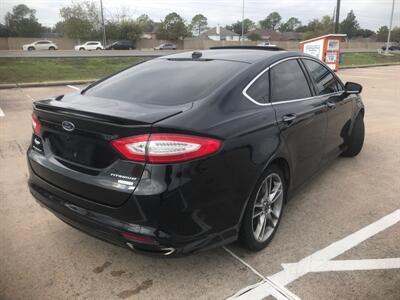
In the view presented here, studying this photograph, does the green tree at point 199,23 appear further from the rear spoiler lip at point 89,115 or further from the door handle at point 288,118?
the rear spoiler lip at point 89,115

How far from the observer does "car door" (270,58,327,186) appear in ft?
10.6

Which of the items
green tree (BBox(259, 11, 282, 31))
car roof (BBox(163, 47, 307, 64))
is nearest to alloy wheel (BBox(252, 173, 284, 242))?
car roof (BBox(163, 47, 307, 64))

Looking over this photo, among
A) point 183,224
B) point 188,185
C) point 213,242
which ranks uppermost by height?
point 188,185

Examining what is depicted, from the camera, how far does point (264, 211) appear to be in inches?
122

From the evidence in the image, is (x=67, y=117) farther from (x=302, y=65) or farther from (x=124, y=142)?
(x=302, y=65)

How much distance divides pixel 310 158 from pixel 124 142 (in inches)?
83.0

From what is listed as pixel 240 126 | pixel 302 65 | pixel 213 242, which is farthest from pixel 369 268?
pixel 302 65

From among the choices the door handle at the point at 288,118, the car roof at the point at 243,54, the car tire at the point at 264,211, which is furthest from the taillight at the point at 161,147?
the car roof at the point at 243,54

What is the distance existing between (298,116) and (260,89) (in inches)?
19.8

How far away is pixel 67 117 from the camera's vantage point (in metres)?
2.57

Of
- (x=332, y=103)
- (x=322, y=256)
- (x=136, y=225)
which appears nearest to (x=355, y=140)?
(x=332, y=103)

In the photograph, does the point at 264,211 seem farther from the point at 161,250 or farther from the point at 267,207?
the point at 161,250

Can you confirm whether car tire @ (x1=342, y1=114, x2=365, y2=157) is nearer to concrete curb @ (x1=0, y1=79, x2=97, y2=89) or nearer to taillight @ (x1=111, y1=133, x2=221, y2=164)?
taillight @ (x1=111, y1=133, x2=221, y2=164)

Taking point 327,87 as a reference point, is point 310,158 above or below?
below
